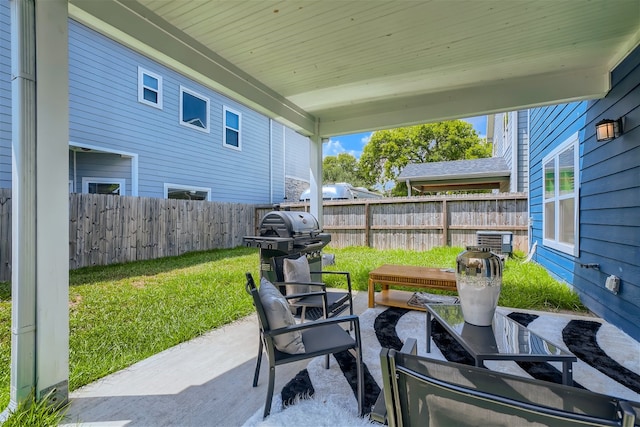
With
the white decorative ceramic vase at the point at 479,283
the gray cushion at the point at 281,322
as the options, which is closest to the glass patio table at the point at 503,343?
the white decorative ceramic vase at the point at 479,283

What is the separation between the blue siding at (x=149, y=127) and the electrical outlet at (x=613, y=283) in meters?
8.96

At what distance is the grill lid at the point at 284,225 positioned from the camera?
3.94 metres

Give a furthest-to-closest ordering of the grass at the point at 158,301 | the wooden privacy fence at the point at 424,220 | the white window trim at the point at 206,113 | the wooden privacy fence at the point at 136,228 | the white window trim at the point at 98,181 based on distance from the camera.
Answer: the white window trim at the point at 206,113 → the white window trim at the point at 98,181 → the wooden privacy fence at the point at 424,220 → the wooden privacy fence at the point at 136,228 → the grass at the point at 158,301

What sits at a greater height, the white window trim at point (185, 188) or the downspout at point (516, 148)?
the downspout at point (516, 148)

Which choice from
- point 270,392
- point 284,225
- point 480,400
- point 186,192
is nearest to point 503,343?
point 480,400

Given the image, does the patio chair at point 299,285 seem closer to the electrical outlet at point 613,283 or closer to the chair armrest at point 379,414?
the chair armrest at point 379,414

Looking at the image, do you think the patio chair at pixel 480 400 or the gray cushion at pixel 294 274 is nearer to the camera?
the patio chair at pixel 480 400

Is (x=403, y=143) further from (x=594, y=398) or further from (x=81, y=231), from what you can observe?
(x=594, y=398)

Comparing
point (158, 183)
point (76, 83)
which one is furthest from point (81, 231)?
point (76, 83)

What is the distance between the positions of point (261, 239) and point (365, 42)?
93.4 inches

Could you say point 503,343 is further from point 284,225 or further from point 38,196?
point 38,196

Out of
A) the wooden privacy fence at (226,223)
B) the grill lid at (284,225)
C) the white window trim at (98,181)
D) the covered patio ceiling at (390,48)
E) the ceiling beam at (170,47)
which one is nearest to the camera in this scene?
the ceiling beam at (170,47)

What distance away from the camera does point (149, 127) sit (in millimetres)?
8023

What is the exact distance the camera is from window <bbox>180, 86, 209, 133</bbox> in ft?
29.2
